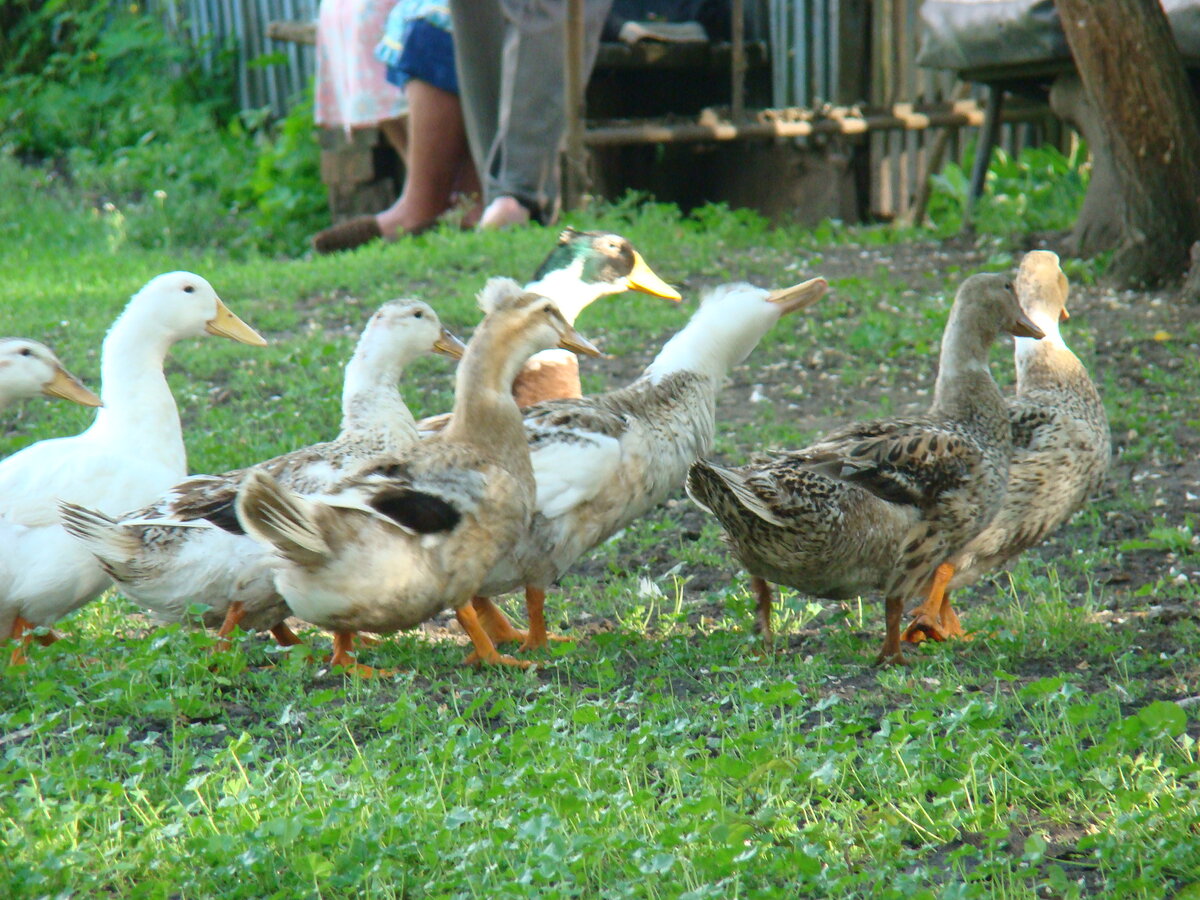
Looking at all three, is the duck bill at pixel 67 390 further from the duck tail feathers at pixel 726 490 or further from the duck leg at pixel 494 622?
the duck tail feathers at pixel 726 490

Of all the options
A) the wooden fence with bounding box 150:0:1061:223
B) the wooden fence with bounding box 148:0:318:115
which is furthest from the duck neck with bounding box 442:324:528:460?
the wooden fence with bounding box 148:0:318:115

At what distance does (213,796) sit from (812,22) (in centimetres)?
1107

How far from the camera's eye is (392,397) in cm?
518

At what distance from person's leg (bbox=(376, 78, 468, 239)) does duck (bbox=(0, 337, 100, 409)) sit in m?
7.02

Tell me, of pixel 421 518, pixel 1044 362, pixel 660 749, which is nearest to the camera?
pixel 660 749

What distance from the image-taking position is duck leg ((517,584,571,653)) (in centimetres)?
477

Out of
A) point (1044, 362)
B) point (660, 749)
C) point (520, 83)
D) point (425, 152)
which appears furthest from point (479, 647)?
point (425, 152)

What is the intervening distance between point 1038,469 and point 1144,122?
13.5ft

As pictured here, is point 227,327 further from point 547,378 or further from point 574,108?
point 574,108

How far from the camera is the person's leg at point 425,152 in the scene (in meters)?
12.0

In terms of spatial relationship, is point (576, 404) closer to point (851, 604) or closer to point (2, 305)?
point (851, 604)

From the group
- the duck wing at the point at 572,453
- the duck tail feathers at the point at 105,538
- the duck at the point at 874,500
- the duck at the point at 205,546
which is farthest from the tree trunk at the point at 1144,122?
the duck tail feathers at the point at 105,538

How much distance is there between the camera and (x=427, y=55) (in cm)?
1188

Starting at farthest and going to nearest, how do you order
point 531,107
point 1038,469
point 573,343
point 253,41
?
point 253,41 < point 531,107 < point 1038,469 < point 573,343
